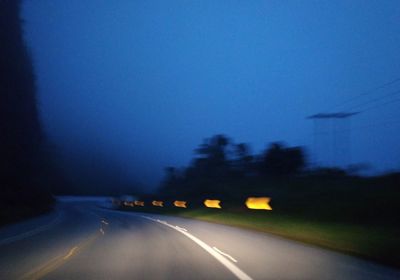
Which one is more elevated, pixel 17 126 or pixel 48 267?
pixel 17 126

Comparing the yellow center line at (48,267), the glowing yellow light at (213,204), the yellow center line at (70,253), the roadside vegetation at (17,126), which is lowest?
the yellow center line at (48,267)

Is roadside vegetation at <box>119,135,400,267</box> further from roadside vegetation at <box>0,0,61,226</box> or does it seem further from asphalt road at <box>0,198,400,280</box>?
roadside vegetation at <box>0,0,61,226</box>

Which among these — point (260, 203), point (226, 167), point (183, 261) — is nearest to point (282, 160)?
point (226, 167)

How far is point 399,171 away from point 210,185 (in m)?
43.5

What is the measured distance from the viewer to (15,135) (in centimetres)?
5244

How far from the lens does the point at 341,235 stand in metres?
19.9

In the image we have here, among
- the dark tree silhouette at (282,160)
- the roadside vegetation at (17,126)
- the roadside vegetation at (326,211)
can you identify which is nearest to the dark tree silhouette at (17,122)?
the roadside vegetation at (17,126)

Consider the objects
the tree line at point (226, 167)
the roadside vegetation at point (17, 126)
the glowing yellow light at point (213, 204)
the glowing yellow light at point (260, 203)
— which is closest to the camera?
the glowing yellow light at point (260, 203)

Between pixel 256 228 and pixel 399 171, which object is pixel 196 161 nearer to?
pixel 399 171

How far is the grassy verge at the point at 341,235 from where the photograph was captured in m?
15.7

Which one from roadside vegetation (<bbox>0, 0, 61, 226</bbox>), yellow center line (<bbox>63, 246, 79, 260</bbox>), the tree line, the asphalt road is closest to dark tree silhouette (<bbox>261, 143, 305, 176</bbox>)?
the tree line

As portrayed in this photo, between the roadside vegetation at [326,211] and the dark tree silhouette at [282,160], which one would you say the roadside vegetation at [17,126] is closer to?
the roadside vegetation at [326,211]

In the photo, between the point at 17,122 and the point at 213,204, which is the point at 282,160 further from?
the point at 17,122

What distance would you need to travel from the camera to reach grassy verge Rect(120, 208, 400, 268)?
1569 cm
